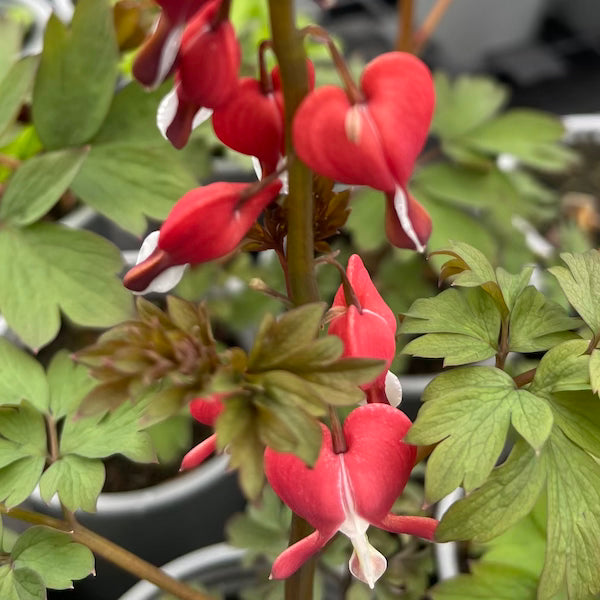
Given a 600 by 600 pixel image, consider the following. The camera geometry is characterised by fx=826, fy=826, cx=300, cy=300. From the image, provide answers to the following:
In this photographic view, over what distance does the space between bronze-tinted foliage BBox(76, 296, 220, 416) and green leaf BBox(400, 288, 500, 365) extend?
160mm

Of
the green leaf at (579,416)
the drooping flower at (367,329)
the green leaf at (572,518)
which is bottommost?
the green leaf at (572,518)

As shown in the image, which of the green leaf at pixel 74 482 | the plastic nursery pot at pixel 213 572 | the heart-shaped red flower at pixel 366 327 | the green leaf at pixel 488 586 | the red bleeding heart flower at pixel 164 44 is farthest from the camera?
the plastic nursery pot at pixel 213 572

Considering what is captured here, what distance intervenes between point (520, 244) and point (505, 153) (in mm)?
141

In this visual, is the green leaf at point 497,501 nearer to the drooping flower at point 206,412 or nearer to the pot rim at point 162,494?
the drooping flower at point 206,412

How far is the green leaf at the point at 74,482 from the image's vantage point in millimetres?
557

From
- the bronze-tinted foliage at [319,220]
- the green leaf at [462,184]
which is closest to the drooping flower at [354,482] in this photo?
the bronze-tinted foliage at [319,220]

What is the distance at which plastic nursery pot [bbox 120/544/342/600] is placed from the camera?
88 centimetres

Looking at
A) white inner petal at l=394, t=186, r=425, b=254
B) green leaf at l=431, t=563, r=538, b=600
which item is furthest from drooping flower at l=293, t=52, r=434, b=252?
green leaf at l=431, t=563, r=538, b=600

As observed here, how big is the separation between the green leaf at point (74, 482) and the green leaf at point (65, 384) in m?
0.06

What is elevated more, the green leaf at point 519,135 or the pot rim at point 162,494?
the green leaf at point 519,135

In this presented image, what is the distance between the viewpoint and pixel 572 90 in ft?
6.28

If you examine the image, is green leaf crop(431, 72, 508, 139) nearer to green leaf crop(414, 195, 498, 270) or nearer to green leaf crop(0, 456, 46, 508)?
green leaf crop(414, 195, 498, 270)

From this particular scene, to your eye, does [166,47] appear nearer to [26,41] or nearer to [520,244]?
[520,244]

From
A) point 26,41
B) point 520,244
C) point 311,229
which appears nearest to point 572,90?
point 520,244
